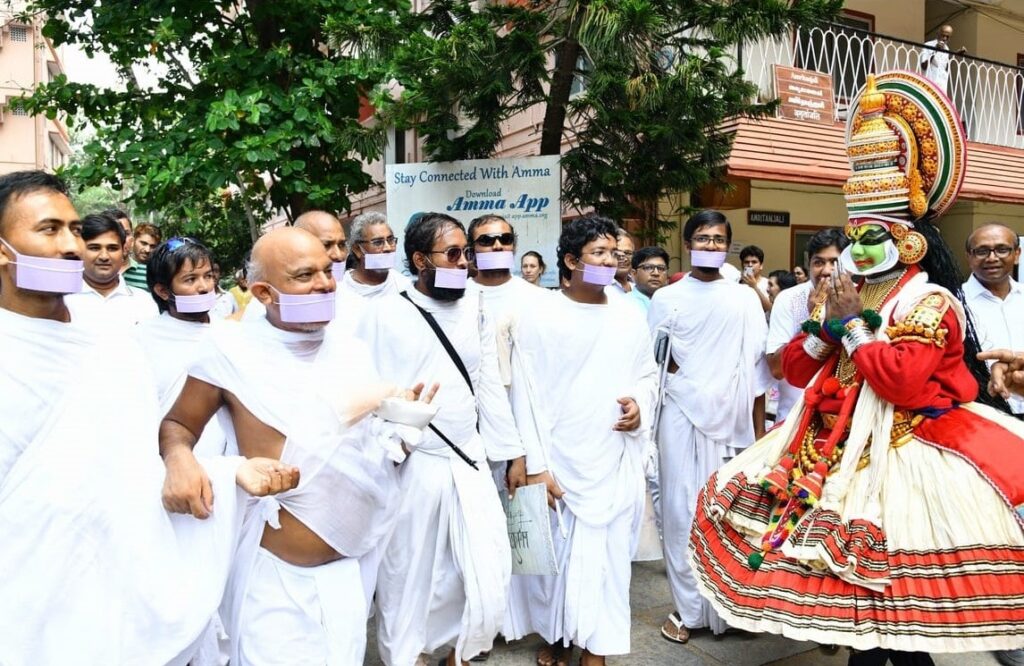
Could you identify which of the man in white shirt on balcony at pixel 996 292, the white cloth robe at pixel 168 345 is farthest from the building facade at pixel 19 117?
the man in white shirt on balcony at pixel 996 292

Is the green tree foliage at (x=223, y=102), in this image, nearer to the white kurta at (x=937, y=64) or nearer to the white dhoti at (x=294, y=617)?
the white dhoti at (x=294, y=617)

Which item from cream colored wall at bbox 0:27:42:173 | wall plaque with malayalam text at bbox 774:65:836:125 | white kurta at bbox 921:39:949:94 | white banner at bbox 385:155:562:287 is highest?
cream colored wall at bbox 0:27:42:173

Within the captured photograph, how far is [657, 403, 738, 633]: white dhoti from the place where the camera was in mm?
4516

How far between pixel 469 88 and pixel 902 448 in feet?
17.9

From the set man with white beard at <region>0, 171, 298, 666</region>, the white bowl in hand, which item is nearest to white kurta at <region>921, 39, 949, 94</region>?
the white bowl in hand

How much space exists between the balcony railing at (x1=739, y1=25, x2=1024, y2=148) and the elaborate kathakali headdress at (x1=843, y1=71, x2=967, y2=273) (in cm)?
665

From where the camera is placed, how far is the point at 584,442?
13.4ft

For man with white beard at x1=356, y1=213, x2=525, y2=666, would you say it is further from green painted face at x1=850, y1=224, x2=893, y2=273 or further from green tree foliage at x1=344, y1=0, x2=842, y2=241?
green tree foliage at x1=344, y1=0, x2=842, y2=241

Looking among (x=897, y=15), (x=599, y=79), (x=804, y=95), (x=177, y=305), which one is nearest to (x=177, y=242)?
(x=177, y=305)

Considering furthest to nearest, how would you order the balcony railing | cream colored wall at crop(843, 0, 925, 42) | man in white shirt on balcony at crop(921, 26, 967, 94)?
cream colored wall at crop(843, 0, 925, 42) → man in white shirt on balcony at crop(921, 26, 967, 94) → the balcony railing

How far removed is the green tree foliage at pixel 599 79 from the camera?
274 inches

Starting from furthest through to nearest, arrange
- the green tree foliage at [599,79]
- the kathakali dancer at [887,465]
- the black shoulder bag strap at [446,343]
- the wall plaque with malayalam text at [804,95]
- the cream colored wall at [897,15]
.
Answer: the cream colored wall at [897,15], the wall plaque with malayalam text at [804,95], the green tree foliage at [599,79], the black shoulder bag strap at [446,343], the kathakali dancer at [887,465]

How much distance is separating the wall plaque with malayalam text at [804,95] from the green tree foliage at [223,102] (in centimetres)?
462

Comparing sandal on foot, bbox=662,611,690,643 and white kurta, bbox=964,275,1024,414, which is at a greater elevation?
white kurta, bbox=964,275,1024,414
